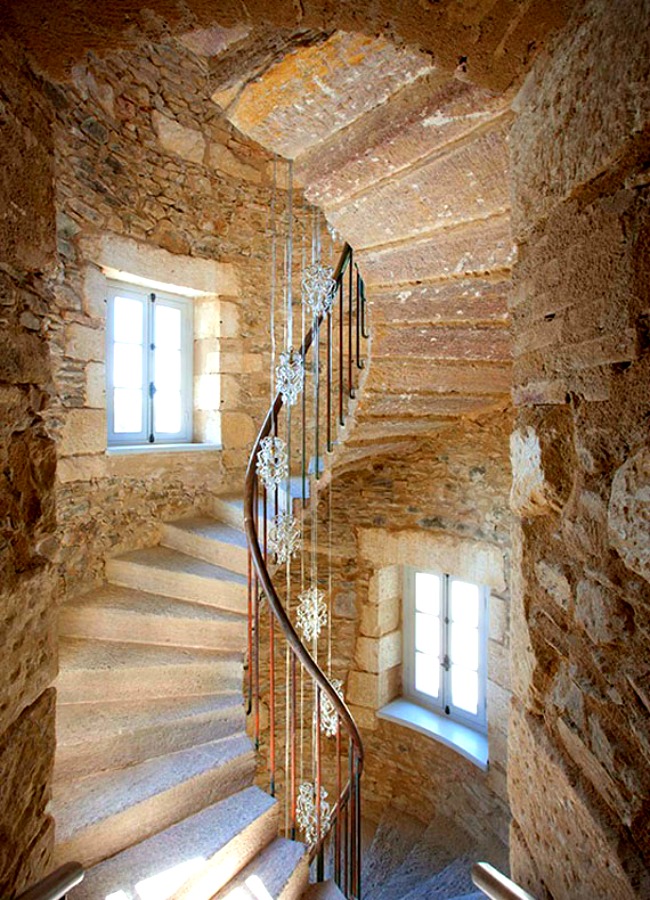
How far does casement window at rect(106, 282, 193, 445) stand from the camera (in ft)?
12.0

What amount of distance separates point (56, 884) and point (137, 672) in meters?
1.58

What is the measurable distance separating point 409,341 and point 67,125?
2.42 metres

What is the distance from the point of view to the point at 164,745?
241cm

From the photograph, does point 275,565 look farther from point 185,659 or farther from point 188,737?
point 188,737

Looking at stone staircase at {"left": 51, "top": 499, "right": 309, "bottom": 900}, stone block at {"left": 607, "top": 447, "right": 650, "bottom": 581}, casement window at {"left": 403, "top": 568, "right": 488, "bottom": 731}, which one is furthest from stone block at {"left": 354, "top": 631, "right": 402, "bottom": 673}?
stone block at {"left": 607, "top": 447, "right": 650, "bottom": 581}

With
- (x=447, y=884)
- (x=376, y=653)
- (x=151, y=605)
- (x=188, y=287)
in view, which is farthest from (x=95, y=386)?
(x=447, y=884)

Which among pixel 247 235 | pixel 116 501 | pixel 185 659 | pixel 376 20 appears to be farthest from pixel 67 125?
pixel 185 659

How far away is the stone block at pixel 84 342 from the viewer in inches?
121

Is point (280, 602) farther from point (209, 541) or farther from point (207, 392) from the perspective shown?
point (207, 392)

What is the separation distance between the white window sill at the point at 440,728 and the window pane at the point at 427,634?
0.44 metres

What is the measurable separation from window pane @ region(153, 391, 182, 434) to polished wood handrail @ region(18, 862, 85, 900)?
10.2 ft

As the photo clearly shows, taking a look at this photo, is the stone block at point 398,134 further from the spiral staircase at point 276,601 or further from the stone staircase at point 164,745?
the stone staircase at point 164,745

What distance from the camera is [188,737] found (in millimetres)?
2469

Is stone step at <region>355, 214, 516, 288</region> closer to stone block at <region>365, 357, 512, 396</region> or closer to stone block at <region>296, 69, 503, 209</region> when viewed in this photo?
stone block at <region>296, 69, 503, 209</region>
